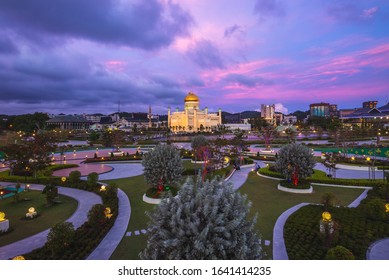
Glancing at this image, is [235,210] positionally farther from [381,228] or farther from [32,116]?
[32,116]

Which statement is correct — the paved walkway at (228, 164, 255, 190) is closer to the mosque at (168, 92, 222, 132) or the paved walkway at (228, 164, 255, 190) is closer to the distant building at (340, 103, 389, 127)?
the mosque at (168, 92, 222, 132)

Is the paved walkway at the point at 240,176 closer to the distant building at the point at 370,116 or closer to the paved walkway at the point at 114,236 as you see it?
the paved walkway at the point at 114,236

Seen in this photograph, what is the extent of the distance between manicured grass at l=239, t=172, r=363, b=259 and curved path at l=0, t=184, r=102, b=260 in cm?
1225

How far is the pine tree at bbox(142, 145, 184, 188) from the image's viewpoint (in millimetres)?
21812

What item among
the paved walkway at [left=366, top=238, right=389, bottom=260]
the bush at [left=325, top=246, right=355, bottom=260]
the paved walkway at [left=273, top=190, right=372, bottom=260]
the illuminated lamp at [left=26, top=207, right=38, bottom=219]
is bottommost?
the paved walkway at [left=366, top=238, right=389, bottom=260]

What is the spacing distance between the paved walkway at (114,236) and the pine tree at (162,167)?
304cm

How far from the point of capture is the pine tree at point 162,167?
21.8 meters

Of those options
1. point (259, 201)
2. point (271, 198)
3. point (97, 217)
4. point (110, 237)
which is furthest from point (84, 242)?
point (271, 198)

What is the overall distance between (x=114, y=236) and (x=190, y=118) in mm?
144338

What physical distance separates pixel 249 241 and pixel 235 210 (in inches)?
41.4

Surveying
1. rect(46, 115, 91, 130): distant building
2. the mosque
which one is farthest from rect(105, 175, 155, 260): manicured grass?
rect(46, 115, 91, 130): distant building

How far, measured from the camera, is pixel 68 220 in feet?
58.6

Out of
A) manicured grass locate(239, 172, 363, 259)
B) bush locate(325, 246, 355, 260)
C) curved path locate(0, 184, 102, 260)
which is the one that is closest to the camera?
bush locate(325, 246, 355, 260)
